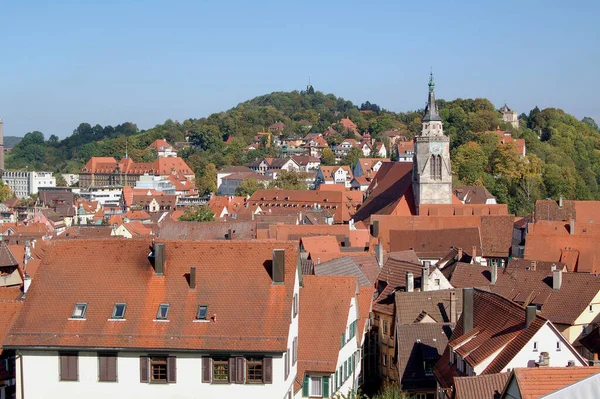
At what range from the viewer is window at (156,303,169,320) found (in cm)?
2414

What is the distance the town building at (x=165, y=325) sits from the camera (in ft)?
77.9

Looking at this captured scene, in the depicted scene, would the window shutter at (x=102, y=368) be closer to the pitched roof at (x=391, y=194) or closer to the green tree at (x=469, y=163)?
the pitched roof at (x=391, y=194)

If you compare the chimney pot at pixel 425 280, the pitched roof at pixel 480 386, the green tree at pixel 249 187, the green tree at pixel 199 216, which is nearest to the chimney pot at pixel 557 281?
the chimney pot at pixel 425 280

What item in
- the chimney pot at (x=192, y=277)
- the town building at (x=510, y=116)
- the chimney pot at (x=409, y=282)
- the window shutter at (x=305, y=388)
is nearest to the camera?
the chimney pot at (x=192, y=277)

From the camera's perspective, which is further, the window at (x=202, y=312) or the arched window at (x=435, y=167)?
the arched window at (x=435, y=167)

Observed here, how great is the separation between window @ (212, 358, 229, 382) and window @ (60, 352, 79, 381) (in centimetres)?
355

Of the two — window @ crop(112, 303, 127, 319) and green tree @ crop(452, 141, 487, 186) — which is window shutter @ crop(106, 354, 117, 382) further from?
green tree @ crop(452, 141, 487, 186)

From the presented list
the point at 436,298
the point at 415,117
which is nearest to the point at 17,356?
the point at 436,298

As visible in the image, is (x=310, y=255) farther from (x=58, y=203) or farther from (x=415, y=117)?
(x=415, y=117)

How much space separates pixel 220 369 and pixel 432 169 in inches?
2312

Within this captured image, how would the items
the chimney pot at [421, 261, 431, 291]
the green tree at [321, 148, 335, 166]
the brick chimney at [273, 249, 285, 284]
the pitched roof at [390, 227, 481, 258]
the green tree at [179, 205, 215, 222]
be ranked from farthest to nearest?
the green tree at [321, 148, 335, 166] < the green tree at [179, 205, 215, 222] < the pitched roof at [390, 227, 481, 258] < the chimney pot at [421, 261, 431, 291] < the brick chimney at [273, 249, 285, 284]

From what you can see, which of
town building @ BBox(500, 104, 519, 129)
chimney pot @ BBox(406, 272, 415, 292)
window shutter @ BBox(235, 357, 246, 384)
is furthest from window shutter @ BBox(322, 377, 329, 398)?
town building @ BBox(500, 104, 519, 129)

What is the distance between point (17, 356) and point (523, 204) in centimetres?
8946

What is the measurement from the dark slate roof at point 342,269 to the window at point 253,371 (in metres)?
12.6
